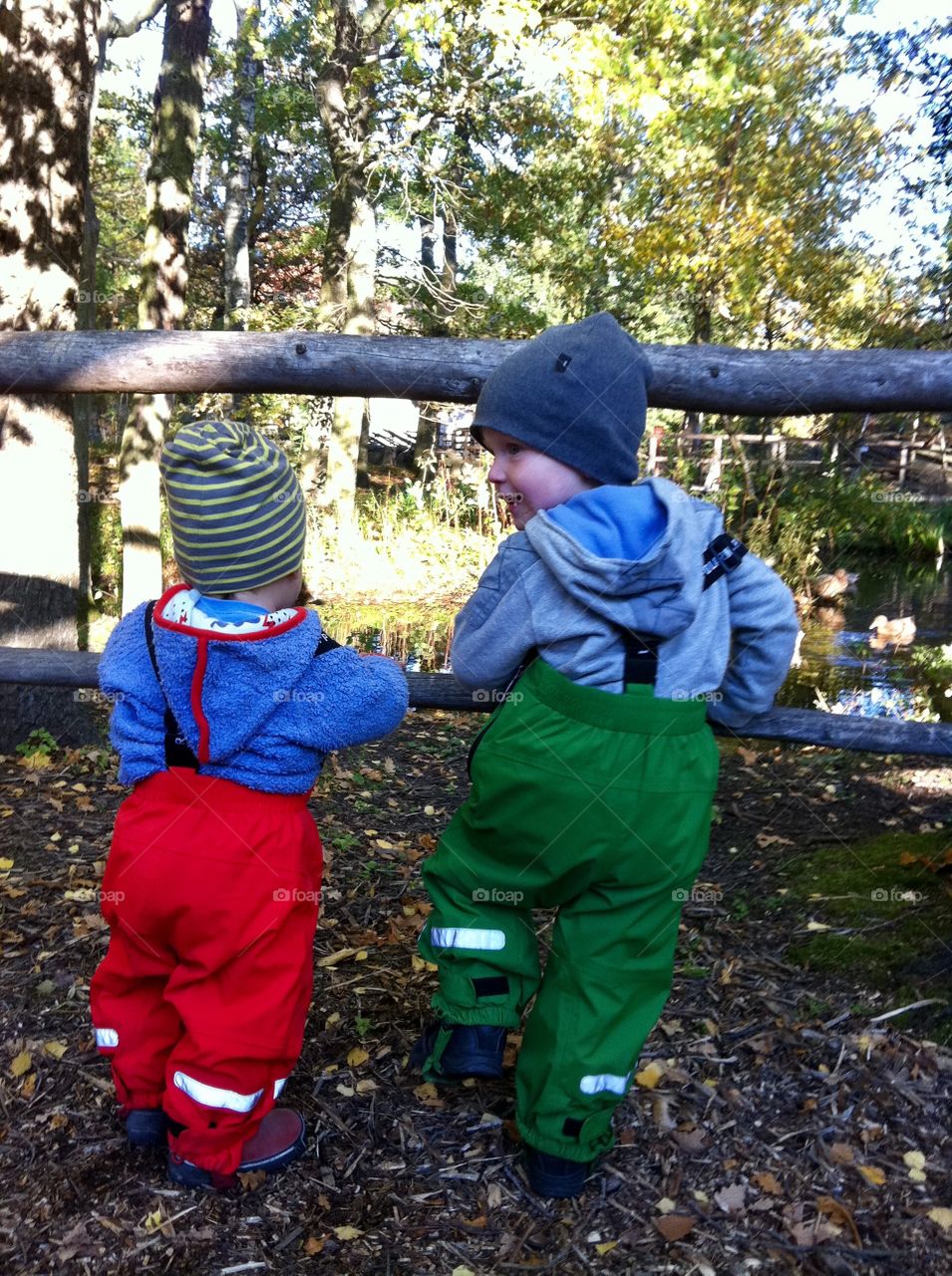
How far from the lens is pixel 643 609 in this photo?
6.18 feet

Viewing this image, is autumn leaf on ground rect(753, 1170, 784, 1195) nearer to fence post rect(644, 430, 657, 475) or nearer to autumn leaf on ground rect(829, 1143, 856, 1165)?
autumn leaf on ground rect(829, 1143, 856, 1165)

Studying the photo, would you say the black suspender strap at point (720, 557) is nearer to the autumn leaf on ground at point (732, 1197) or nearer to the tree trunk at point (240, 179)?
the autumn leaf on ground at point (732, 1197)

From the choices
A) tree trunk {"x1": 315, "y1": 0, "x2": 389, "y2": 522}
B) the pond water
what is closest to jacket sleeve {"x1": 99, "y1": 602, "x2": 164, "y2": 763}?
the pond water

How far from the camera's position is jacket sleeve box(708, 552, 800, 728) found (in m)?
2.05

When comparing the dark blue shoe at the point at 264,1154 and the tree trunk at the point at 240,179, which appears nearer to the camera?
the dark blue shoe at the point at 264,1154

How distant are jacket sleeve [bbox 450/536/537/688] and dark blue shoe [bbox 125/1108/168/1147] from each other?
1118 mm

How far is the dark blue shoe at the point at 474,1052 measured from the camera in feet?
6.84

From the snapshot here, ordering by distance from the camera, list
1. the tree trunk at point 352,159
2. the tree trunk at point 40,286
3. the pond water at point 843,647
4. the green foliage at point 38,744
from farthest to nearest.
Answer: the tree trunk at point 352,159
the pond water at point 843,647
the green foliage at point 38,744
the tree trunk at point 40,286

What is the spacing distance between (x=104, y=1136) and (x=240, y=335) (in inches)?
77.5

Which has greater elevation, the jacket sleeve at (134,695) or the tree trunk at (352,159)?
the tree trunk at (352,159)

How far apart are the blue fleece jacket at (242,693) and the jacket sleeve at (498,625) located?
162mm

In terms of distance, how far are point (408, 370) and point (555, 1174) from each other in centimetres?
190

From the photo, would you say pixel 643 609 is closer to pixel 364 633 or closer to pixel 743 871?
pixel 743 871

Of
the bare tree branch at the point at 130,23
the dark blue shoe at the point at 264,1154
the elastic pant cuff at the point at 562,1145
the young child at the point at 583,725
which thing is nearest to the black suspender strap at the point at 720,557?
the young child at the point at 583,725
